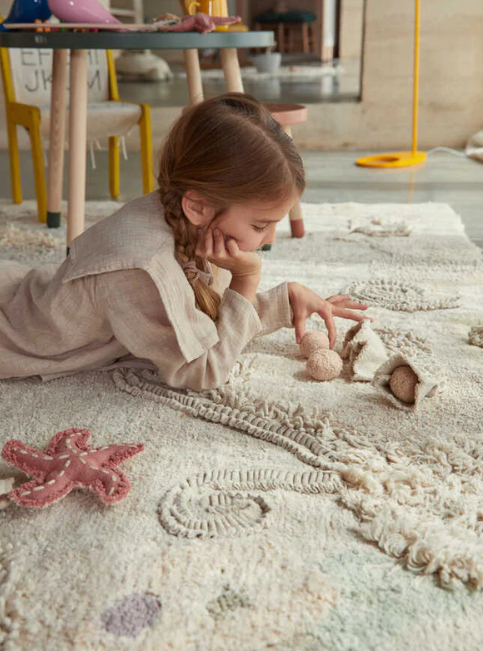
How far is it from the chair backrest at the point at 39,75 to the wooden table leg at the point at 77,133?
0.70 m

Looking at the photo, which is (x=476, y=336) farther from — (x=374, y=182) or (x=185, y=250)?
(x=374, y=182)

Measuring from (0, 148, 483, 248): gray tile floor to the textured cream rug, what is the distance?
Result: 3.66 feet

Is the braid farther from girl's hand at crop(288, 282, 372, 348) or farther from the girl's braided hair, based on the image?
girl's hand at crop(288, 282, 372, 348)

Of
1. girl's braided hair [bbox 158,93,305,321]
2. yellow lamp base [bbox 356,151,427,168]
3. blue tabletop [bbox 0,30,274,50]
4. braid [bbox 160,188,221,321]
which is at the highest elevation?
blue tabletop [bbox 0,30,274,50]

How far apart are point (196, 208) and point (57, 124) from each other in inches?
40.7

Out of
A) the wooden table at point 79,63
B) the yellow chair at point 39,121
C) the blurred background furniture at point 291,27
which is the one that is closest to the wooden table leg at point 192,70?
the wooden table at point 79,63

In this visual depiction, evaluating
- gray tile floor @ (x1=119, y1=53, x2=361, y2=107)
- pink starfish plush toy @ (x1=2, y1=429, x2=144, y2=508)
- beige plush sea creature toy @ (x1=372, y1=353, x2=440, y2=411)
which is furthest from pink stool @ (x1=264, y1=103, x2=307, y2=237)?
gray tile floor @ (x1=119, y1=53, x2=361, y2=107)

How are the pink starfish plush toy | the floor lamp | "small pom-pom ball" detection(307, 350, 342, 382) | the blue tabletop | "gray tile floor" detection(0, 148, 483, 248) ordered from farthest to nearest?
the floor lamp → "gray tile floor" detection(0, 148, 483, 248) → the blue tabletop → "small pom-pom ball" detection(307, 350, 342, 382) → the pink starfish plush toy

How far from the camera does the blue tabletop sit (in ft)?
4.69

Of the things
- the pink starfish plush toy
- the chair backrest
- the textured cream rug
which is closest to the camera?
the textured cream rug

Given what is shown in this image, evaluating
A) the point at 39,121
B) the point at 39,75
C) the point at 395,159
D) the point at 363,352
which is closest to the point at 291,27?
the point at 395,159

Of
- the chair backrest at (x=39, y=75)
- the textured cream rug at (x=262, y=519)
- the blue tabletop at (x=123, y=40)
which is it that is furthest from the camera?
the chair backrest at (x=39, y=75)

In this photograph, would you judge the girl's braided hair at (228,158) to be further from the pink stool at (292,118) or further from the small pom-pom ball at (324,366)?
the pink stool at (292,118)

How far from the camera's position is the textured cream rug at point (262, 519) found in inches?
24.8
